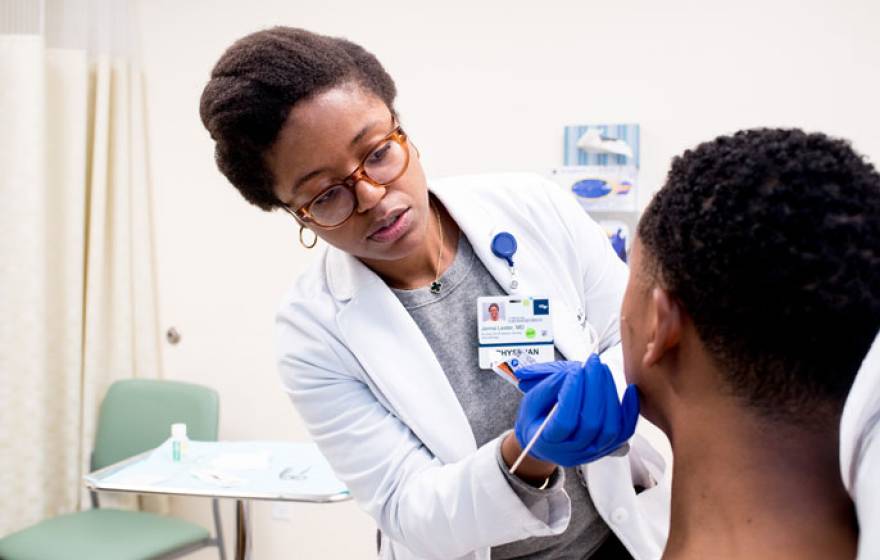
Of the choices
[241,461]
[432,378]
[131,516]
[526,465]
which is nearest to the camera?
[526,465]

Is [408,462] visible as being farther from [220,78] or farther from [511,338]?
[220,78]

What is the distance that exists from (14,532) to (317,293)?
6.99 feet

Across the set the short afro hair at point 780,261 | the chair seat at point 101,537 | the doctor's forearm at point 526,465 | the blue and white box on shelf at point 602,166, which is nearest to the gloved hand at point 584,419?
the doctor's forearm at point 526,465

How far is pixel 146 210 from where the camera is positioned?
3.17 m

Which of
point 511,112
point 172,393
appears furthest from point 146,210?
point 511,112

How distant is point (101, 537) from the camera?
102 inches

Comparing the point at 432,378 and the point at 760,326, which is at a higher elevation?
the point at 760,326

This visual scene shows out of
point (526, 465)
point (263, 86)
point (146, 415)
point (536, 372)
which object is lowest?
point (146, 415)

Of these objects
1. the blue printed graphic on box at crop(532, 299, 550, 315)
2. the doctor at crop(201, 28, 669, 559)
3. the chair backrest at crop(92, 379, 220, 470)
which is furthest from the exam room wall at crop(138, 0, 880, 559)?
the blue printed graphic on box at crop(532, 299, 550, 315)

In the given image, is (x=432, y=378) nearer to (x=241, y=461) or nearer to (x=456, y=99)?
(x=241, y=461)

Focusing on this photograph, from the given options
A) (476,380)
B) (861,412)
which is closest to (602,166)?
(476,380)

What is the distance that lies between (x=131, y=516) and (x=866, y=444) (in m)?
2.62

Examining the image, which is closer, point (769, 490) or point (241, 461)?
point (769, 490)

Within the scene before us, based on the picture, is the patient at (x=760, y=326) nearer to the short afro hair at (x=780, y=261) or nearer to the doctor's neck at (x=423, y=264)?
the short afro hair at (x=780, y=261)
